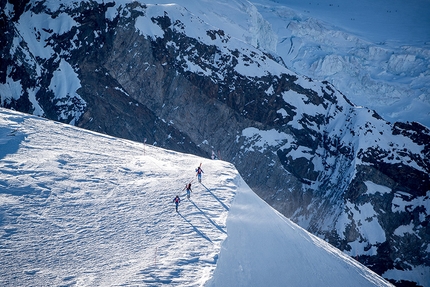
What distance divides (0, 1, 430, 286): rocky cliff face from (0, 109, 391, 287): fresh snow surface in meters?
39.1

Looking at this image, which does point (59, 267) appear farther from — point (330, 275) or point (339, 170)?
point (339, 170)

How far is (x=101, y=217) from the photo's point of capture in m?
17.8

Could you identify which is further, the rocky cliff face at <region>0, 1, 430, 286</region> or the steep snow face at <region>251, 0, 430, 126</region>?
the steep snow face at <region>251, 0, 430, 126</region>

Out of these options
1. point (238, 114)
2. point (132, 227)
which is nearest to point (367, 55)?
point (238, 114)

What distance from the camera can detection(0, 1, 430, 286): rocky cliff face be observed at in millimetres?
60969

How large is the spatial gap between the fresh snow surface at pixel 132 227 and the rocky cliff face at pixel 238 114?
39064mm

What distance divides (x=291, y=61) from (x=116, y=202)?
4379 inches

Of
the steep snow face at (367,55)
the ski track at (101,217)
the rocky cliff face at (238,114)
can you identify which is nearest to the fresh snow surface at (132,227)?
the ski track at (101,217)

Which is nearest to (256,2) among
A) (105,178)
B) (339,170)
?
(339,170)

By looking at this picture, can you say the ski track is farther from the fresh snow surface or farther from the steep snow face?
the steep snow face

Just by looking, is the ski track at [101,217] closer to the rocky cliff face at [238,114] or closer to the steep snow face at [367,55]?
the rocky cliff face at [238,114]

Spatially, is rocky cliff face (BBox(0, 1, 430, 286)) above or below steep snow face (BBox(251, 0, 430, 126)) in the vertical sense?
below

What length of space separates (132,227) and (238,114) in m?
56.5

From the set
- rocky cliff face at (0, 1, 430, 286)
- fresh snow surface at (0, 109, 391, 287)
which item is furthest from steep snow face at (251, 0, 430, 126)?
fresh snow surface at (0, 109, 391, 287)
